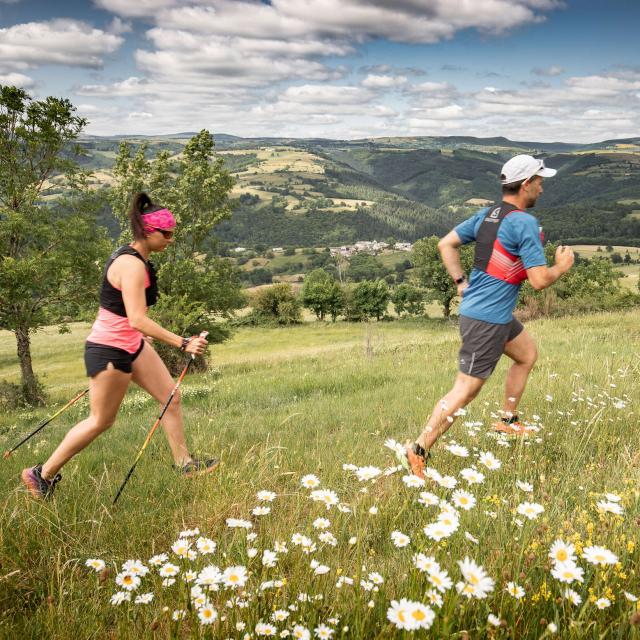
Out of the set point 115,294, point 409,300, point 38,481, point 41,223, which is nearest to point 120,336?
point 115,294

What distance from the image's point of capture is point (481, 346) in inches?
171

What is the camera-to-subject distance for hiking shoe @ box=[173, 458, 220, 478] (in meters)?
3.88

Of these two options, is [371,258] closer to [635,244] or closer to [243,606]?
[635,244]

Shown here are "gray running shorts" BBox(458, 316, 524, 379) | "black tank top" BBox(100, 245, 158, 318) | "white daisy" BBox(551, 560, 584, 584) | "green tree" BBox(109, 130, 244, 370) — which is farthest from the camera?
"green tree" BBox(109, 130, 244, 370)

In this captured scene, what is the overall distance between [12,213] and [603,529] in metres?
19.8

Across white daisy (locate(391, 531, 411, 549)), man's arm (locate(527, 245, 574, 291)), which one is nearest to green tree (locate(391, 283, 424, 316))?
man's arm (locate(527, 245, 574, 291))

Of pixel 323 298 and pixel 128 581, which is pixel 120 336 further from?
pixel 323 298

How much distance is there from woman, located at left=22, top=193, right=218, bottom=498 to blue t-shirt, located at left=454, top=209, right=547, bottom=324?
238 cm

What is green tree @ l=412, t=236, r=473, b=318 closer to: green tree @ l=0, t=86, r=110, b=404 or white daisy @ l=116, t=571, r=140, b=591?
green tree @ l=0, t=86, r=110, b=404

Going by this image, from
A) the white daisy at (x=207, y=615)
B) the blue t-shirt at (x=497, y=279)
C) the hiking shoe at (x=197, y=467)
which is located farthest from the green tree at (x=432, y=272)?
the white daisy at (x=207, y=615)

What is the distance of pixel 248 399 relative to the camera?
8.30m

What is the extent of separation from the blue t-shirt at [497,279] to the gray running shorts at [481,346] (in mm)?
64

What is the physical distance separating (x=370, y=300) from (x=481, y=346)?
76034 millimetres

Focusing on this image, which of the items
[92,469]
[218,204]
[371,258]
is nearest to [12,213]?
[218,204]
